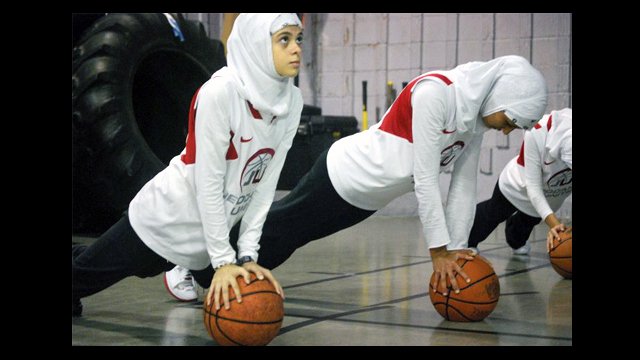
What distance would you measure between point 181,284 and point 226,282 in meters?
1.03

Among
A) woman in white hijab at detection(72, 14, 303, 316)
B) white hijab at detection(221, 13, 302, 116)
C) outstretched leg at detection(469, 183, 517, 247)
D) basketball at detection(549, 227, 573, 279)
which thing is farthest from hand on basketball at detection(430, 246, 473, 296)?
outstretched leg at detection(469, 183, 517, 247)

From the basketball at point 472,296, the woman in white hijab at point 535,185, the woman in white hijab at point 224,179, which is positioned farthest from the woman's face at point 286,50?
the woman in white hijab at point 535,185

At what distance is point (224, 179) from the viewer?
2.67m

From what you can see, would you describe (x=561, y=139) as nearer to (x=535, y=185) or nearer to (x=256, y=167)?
(x=535, y=185)

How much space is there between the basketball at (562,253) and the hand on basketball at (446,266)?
3.60 feet

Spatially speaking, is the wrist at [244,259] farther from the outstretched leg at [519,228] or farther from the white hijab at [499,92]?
the outstretched leg at [519,228]

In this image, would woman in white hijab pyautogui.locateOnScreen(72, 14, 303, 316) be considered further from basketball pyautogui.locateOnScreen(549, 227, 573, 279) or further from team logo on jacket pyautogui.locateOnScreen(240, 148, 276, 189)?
basketball pyautogui.locateOnScreen(549, 227, 573, 279)

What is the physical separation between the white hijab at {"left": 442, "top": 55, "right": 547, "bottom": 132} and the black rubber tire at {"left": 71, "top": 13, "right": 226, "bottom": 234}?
108 inches

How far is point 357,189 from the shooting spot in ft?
11.1

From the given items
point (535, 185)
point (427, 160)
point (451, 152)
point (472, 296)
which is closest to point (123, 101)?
point (535, 185)

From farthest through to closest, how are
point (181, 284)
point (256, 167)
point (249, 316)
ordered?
point (181, 284) → point (256, 167) → point (249, 316)

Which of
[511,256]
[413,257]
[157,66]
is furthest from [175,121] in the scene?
[511,256]

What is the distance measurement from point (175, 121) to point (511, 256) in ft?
8.10

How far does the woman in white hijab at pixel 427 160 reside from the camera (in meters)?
2.97
